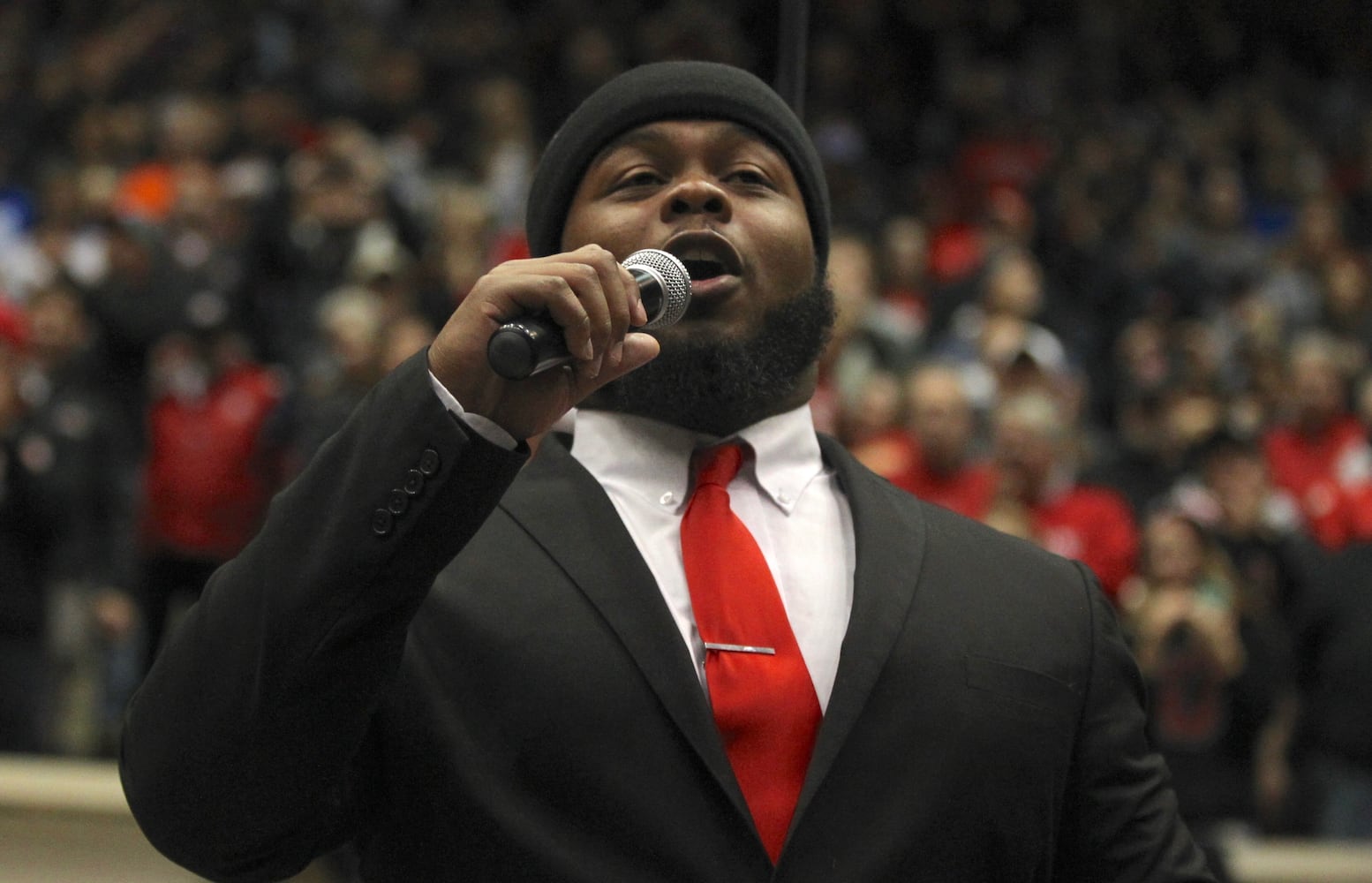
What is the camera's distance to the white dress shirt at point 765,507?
6.67ft

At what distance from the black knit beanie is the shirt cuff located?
659 mm

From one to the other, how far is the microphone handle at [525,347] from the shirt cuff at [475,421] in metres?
0.08

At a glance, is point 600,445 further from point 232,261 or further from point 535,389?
point 232,261

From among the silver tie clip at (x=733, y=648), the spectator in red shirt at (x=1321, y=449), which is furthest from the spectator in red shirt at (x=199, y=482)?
the silver tie clip at (x=733, y=648)

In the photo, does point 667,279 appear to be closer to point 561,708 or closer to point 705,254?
point 705,254

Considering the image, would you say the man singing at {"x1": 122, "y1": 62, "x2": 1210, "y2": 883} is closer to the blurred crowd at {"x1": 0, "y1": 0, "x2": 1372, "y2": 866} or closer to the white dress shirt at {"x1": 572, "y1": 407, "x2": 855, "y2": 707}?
the white dress shirt at {"x1": 572, "y1": 407, "x2": 855, "y2": 707}

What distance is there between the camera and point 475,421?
1.68 meters

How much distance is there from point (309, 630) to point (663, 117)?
869 millimetres

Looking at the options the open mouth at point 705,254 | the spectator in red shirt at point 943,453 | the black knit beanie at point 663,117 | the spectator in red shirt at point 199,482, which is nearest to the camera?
the open mouth at point 705,254

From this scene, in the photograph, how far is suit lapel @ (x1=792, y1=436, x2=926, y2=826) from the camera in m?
1.88

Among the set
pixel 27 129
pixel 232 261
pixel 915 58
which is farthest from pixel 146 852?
pixel 915 58

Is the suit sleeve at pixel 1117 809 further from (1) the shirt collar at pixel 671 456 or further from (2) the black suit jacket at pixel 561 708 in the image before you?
(1) the shirt collar at pixel 671 456

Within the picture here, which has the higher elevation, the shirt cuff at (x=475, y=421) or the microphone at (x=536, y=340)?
the microphone at (x=536, y=340)

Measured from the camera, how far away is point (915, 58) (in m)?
11.0
